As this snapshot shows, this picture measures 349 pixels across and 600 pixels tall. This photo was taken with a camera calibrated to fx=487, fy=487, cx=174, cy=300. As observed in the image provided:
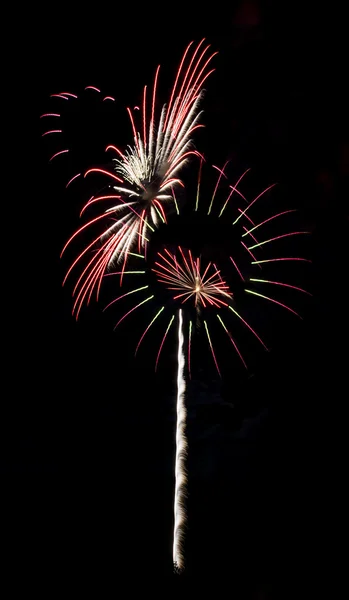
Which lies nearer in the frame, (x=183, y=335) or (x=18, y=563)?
(x=183, y=335)

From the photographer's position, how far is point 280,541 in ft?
48.5

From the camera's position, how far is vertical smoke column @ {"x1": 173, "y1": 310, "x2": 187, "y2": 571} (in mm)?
9445

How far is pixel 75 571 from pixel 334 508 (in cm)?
874

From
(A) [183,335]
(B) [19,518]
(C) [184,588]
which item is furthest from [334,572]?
(B) [19,518]

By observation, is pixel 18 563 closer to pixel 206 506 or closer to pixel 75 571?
pixel 75 571

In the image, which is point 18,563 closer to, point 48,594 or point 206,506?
point 48,594

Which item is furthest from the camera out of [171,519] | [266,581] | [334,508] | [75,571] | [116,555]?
[171,519]

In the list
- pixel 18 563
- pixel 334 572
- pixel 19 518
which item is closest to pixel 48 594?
pixel 18 563

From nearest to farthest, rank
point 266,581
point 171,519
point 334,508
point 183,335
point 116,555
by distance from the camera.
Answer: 1. point 183,335
2. point 266,581
3. point 334,508
4. point 116,555
5. point 171,519

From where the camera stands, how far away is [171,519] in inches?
774

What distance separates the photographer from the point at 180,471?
1004cm

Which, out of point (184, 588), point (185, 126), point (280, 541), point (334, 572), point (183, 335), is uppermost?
point (185, 126)

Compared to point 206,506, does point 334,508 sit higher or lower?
lower

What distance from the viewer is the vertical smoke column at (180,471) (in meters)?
9.45
